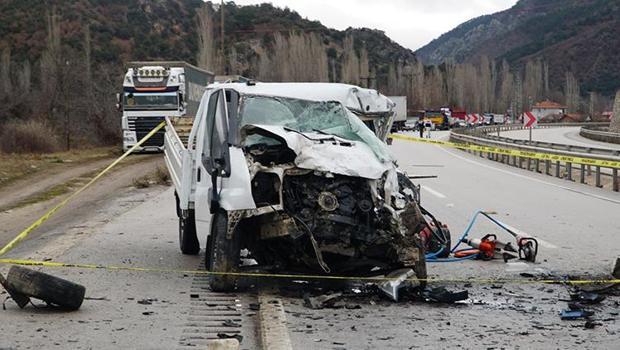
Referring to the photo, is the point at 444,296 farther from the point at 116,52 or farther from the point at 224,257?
the point at 116,52

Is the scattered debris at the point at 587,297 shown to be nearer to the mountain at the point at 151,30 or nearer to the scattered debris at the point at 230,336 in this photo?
the scattered debris at the point at 230,336

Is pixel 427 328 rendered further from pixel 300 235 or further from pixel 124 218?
pixel 124 218

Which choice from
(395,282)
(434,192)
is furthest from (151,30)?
(395,282)

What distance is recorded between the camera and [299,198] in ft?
25.6

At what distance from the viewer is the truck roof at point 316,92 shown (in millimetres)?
9242

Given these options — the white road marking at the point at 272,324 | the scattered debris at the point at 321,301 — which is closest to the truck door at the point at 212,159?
the white road marking at the point at 272,324

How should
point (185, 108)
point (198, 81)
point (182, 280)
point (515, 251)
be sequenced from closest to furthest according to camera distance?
point (182, 280) → point (515, 251) → point (185, 108) → point (198, 81)

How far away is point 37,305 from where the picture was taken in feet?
24.5

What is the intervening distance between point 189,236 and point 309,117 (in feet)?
8.12

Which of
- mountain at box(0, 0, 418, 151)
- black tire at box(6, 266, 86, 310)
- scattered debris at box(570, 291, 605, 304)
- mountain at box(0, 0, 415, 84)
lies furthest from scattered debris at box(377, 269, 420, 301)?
mountain at box(0, 0, 415, 84)

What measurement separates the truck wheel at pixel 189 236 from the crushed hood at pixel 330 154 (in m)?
2.42

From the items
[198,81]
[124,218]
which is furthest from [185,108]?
[124,218]

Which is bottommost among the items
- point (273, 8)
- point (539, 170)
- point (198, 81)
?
point (539, 170)

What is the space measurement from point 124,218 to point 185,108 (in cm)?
2442
